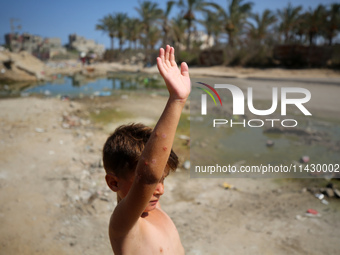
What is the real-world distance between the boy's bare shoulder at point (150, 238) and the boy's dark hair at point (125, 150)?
210 mm

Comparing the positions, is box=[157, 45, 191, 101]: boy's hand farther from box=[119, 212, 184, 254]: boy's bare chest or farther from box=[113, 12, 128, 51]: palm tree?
box=[113, 12, 128, 51]: palm tree

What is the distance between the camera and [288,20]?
2438cm

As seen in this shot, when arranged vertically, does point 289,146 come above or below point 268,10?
below

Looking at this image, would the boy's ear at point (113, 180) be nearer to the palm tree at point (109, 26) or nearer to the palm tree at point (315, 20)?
the palm tree at point (315, 20)

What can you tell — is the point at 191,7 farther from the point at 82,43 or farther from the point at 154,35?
the point at 82,43

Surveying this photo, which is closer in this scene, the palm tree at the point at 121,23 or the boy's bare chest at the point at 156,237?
the boy's bare chest at the point at 156,237

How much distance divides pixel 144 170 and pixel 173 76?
12.2 inches

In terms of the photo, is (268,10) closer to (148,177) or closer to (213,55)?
(213,55)

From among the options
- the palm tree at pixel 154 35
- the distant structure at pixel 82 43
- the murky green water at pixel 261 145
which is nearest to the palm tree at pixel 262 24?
the palm tree at pixel 154 35

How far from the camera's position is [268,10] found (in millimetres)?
25141

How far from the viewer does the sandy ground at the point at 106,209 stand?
8.20 feet

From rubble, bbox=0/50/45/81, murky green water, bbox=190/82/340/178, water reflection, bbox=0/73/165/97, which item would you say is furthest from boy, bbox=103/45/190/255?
rubble, bbox=0/50/45/81

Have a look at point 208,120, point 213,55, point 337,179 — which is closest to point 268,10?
point 213,55

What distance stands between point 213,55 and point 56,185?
22141 millimetres
